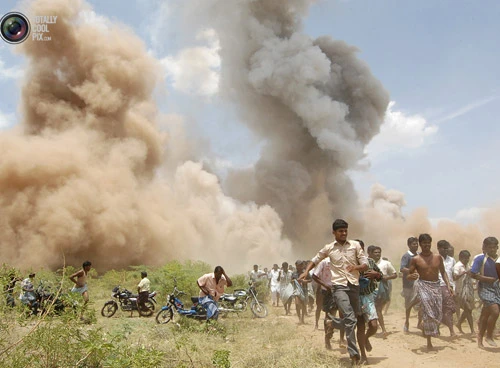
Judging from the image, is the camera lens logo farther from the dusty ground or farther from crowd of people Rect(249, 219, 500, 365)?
the dusty ground

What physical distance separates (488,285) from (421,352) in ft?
4.43

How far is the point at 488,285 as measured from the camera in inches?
225

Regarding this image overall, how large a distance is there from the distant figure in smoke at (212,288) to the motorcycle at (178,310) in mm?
419

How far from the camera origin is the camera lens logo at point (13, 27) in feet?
34.7

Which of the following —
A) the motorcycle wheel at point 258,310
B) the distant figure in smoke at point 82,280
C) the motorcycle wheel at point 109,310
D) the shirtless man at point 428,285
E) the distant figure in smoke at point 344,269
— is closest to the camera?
the distant figure in smoke at point 344,269

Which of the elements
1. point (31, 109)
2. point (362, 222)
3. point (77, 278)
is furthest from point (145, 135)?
point (77, 278)

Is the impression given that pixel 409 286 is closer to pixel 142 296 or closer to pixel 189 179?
pixel 142 296

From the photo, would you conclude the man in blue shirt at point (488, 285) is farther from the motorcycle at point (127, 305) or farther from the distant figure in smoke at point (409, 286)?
the motorcycle at point (127, 305)

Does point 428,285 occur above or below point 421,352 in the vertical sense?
above

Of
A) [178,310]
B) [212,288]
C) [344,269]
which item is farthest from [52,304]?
[178,310]

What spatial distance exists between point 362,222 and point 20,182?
70.6 ft

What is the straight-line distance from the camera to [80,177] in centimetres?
2034

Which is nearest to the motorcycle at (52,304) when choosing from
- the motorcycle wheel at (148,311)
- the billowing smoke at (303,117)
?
the motorcycle wheel at (148,311)

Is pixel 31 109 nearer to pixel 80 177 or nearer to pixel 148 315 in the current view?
pixel 80 177
